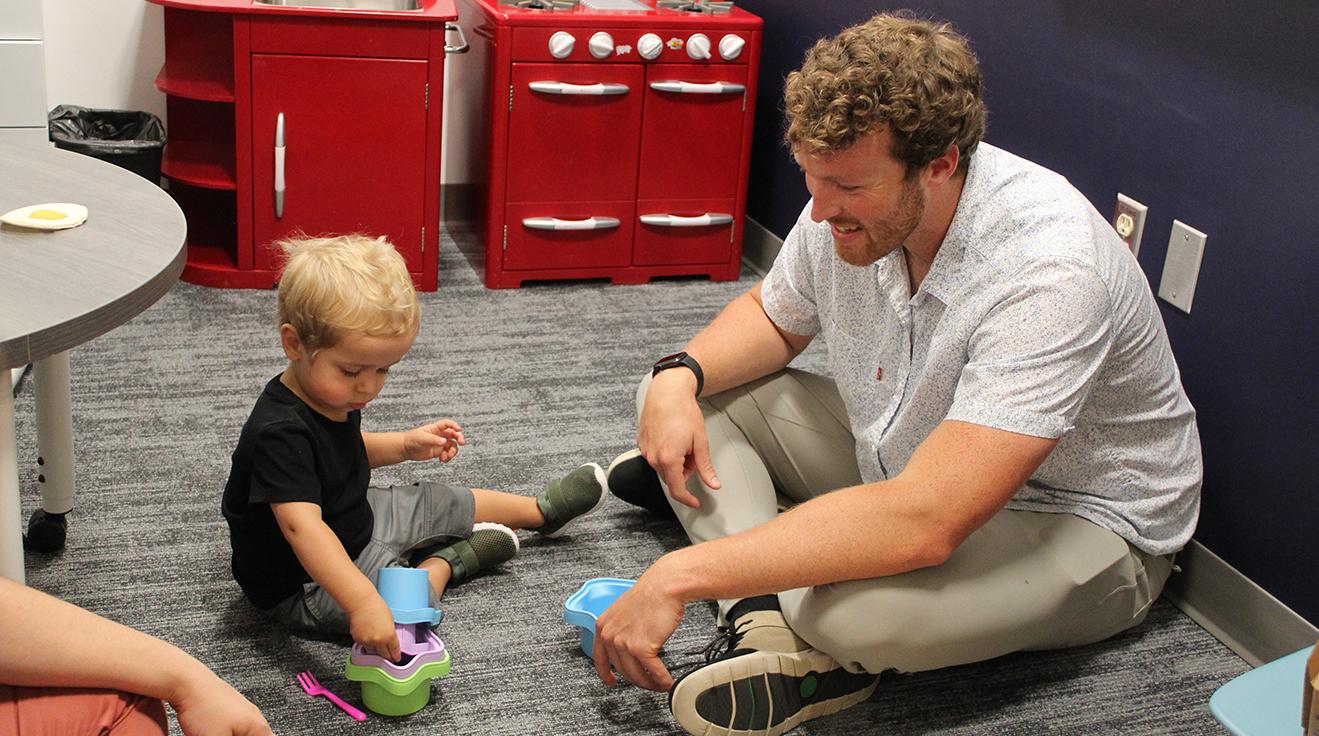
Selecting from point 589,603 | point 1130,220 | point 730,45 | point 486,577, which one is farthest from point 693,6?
point 589,603

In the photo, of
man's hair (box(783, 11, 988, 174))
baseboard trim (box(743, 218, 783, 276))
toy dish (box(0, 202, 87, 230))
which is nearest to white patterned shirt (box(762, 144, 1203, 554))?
man's hair (box(783, 11, 988, 174))

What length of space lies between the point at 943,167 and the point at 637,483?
2.36 ft

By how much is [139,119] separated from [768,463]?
191 cm

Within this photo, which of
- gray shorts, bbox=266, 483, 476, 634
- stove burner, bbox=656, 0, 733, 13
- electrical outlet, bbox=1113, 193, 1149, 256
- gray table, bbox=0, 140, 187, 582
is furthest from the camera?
stove burner, bbox=656, 0, 733, 13

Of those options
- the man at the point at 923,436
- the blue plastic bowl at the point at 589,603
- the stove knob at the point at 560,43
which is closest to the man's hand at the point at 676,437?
the man at the point at 923,436

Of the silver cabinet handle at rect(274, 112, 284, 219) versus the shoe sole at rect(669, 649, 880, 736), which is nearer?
the shoe sole at rect(669, 649, 880, 736)

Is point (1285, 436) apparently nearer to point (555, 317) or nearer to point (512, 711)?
point (512, 711)

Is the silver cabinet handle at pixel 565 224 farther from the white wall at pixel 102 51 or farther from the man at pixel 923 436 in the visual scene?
the man at pixel 923 436

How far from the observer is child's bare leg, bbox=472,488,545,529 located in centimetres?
191

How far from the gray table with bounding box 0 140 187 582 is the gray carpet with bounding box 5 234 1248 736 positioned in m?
0.28

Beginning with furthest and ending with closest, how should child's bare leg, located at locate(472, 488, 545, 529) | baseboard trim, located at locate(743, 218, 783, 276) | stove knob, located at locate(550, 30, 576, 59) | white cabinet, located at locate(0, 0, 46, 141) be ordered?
baseboard trim, located at locate(743, 218, 783, 276) < stove knob, located at locate(550, 30, 576, 59) < white cabinet, located at locate(0, 0, 46, 141) < child's bare leg, located at locate(472, 488, 545, 529)

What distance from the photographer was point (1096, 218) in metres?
1.56

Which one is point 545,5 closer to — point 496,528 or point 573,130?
point 573,130

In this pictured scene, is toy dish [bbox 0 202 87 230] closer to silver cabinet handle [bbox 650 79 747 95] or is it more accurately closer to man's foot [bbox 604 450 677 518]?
man's foot [bbox 604 450 677 518]
